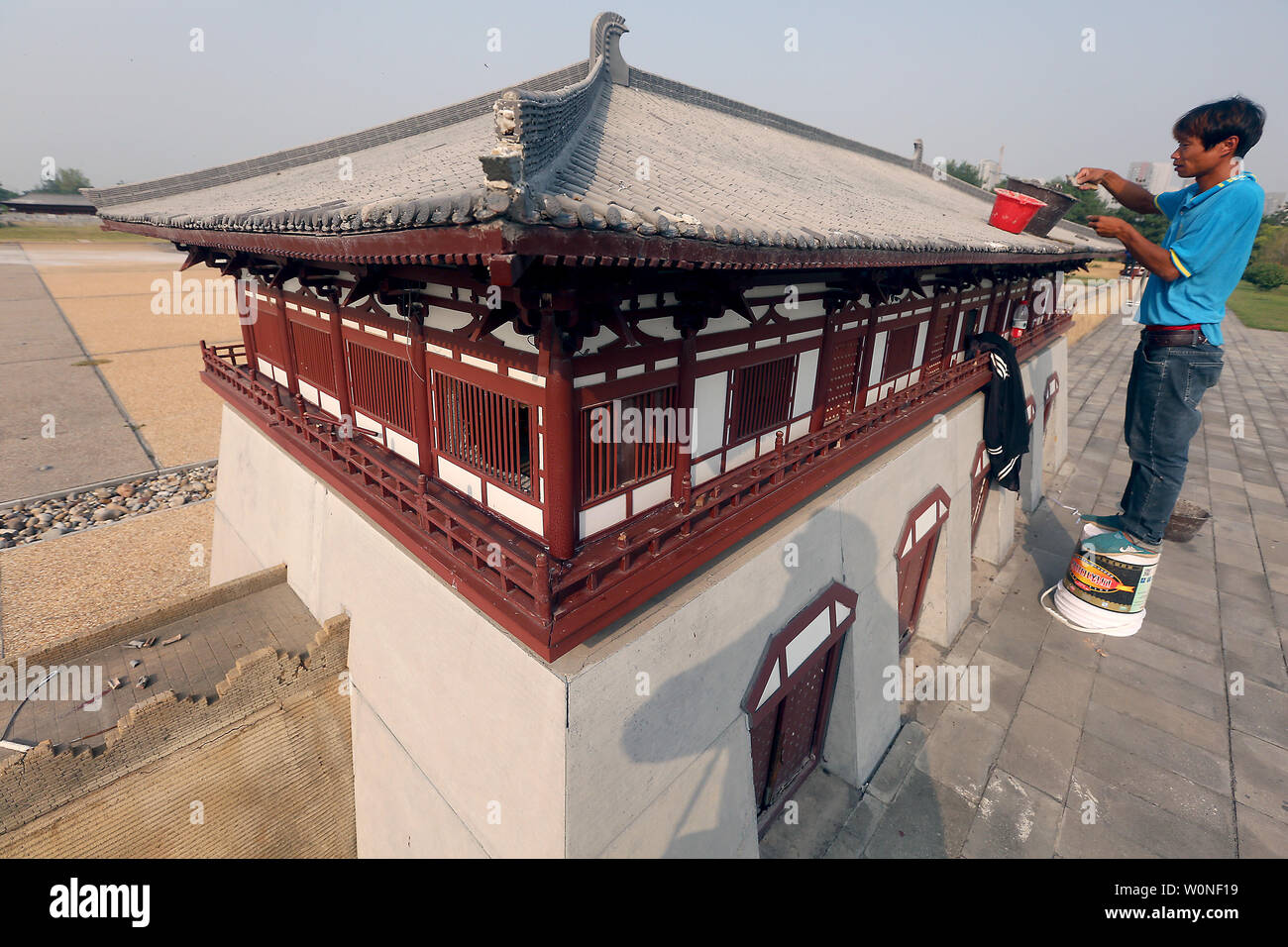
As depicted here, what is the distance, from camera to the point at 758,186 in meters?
7.20

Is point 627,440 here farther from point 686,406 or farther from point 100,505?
point 100,505

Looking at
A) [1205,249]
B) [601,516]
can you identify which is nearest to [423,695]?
[601,516]

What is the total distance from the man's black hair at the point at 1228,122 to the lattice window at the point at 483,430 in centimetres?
1045

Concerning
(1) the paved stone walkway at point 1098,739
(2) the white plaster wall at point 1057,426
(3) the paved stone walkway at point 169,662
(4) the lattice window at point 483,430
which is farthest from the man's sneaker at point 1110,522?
(3) the paved stone walkway at point 169,662

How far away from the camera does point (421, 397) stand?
7.03m

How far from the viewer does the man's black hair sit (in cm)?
759

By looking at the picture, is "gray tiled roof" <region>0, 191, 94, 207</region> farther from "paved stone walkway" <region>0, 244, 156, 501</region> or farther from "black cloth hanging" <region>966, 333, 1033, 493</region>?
"black cloth hanging" <region>966, 333, 1033, 493</region>

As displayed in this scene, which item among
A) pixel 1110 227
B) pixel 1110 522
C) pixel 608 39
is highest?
pixel 608 39

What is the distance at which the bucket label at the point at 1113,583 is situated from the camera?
38.1 feet

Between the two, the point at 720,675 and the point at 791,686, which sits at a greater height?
the point at 720,675

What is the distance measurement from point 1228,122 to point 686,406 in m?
8.86

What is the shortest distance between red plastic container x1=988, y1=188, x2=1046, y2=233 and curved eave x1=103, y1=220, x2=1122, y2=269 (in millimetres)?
9457

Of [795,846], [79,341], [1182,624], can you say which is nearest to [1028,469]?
[1182,624]

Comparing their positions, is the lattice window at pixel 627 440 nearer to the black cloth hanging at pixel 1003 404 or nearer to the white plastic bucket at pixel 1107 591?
the black cloth hanging at pixel 1003 404
